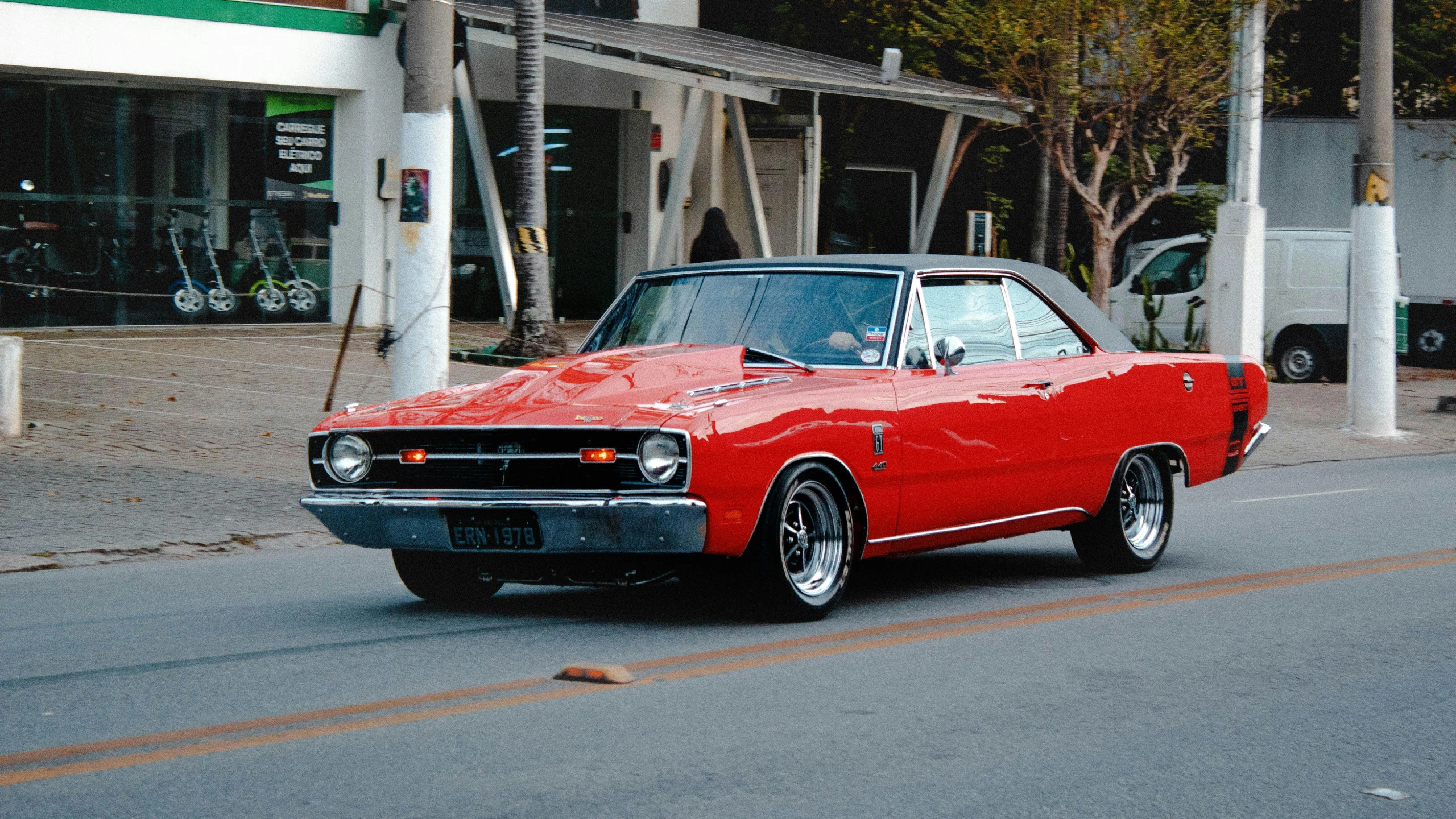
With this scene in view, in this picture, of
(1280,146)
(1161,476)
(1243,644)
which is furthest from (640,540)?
(1280,146)

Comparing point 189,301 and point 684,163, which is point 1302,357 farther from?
point 189,301

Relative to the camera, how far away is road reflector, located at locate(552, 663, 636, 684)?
5941 mm

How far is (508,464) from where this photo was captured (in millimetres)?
6617

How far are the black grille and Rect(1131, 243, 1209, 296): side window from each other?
60.5 feet

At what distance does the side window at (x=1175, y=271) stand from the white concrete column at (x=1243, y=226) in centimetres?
323

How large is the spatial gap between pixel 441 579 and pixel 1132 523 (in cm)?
360

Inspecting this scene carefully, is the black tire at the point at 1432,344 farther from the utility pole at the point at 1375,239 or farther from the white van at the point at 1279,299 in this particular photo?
the utility pole at the point at 1375,239

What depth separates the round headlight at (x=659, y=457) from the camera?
642cm

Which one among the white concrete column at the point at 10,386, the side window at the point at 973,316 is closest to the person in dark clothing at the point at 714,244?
the white concrete column at the point at 10,386

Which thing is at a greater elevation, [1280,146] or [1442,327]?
[1280,146]

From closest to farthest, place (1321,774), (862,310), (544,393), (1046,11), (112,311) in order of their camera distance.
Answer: (1321,774) → (544,393) → (862,310) → (1046,11) → (112,311)

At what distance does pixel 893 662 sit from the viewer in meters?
6.38

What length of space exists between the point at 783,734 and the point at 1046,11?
16.2 m

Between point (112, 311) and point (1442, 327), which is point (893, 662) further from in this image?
point (1442, 327)
